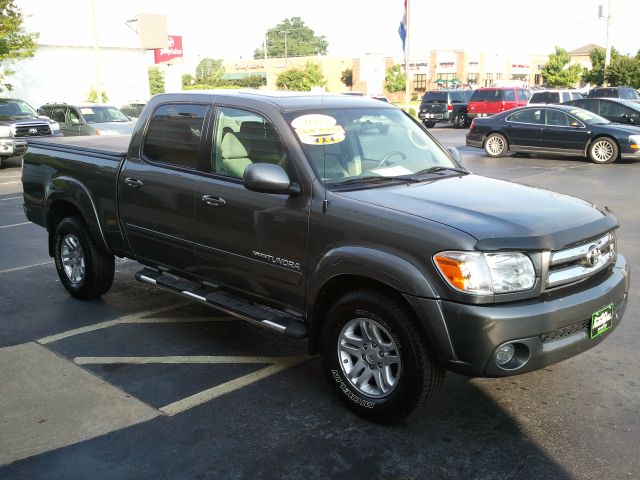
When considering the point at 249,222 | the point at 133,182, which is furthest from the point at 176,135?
the point at 249,222

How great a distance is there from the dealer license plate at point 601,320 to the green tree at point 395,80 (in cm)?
6871

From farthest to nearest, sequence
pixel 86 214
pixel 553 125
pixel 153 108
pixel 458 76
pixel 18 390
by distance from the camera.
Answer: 1. pixel 458 76
2. pixel 553 125
3. pixel 86 214
4. pixel 153 108
5. pixel 18 390

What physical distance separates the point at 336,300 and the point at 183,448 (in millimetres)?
1212

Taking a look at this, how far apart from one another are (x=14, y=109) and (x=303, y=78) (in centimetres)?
5839

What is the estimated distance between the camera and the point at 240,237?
4.53 m

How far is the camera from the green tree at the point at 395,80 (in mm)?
70500

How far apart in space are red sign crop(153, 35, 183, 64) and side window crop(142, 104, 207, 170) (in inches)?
2000

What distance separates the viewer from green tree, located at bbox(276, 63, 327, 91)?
7525cm

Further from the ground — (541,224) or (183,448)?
(541,224)

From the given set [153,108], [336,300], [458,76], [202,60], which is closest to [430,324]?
[336,300]

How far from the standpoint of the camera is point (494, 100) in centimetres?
3077

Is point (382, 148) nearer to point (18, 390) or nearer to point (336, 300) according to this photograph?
point (336, 300)

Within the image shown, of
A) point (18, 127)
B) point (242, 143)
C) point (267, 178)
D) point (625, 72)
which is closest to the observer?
point (267, 178)

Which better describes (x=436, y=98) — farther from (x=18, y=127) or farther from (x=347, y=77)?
(x=347, y=77)
